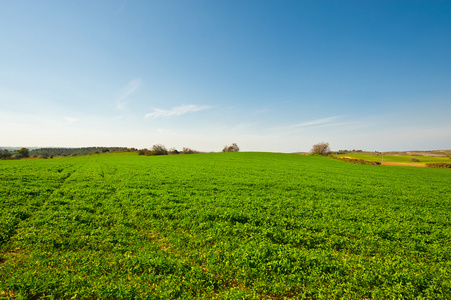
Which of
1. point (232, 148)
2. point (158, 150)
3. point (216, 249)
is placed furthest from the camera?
point (232, 148)

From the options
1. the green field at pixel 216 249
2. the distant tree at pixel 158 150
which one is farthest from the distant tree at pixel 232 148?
the green field at pixel 216 249

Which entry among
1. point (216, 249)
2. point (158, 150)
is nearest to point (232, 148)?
point (158, 150)

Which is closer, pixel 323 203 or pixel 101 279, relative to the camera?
pixel 101 279

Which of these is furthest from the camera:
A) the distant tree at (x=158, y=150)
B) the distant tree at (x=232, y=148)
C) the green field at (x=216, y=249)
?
the distant tree at (x=232, y=148)

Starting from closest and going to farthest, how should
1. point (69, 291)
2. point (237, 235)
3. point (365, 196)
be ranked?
point (69, 291) < point (237, 235) < point (365, 196)

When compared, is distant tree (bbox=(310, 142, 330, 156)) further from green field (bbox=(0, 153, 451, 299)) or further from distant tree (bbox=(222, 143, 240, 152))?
green field (bbox=(0, 153, 451, 299))

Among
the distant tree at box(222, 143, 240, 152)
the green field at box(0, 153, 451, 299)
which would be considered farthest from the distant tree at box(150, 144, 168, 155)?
the green field at box(0, 153, 451, 299)

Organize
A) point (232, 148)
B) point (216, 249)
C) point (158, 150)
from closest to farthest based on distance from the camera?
Answer: point (216, 249)
point (158, 150)
point (232, 148)

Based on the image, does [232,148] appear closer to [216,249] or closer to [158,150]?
[158,150]

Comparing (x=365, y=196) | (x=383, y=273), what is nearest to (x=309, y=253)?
(x=383, y=273)

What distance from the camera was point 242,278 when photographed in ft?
24.0

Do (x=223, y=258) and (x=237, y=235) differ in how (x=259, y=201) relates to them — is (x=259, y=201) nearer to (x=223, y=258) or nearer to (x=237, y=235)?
(x=237, y=235)

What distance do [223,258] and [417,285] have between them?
314 inches

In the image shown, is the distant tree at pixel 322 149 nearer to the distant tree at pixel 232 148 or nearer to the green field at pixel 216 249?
the distant tree at pixel 232 148
